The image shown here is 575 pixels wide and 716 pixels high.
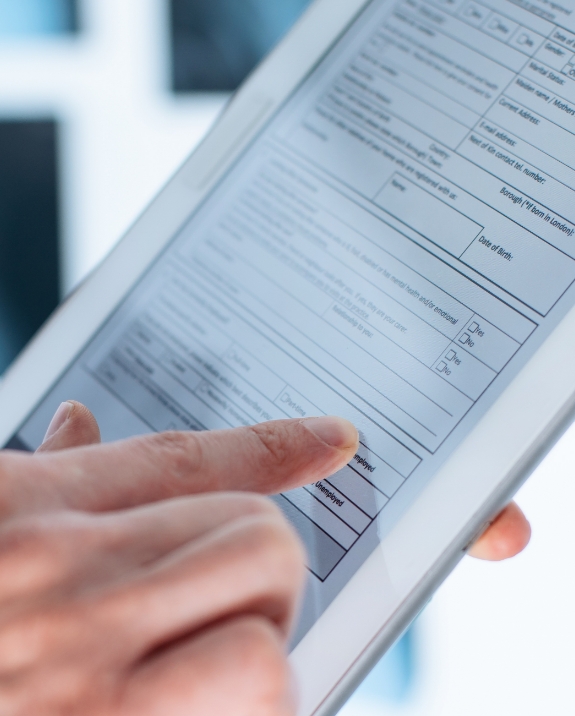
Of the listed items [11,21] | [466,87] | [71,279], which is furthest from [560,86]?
[11,21]

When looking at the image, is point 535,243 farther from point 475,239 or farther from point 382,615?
point 382,615

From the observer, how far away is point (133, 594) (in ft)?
0.83

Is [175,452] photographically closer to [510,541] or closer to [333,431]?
[333,431]

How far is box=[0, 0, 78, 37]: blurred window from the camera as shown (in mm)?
1061

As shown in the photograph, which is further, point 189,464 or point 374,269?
point 374,269

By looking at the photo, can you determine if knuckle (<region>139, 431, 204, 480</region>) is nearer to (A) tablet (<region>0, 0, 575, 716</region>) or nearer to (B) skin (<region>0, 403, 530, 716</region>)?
(B) skin (<region>0, 403, 530, 716</region>)

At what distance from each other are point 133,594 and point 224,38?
3.29 ft

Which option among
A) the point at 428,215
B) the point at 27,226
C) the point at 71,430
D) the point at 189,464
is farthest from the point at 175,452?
the point at 27,226

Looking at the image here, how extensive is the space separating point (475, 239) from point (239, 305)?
0.19 meters

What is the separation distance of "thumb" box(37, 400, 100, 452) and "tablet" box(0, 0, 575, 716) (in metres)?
0.08

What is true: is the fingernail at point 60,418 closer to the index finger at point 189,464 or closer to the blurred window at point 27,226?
the index finger at point 189,464

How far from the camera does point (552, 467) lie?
2.33 ft

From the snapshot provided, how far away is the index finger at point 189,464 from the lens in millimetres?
296

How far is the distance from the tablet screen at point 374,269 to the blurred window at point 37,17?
28.3 inches
